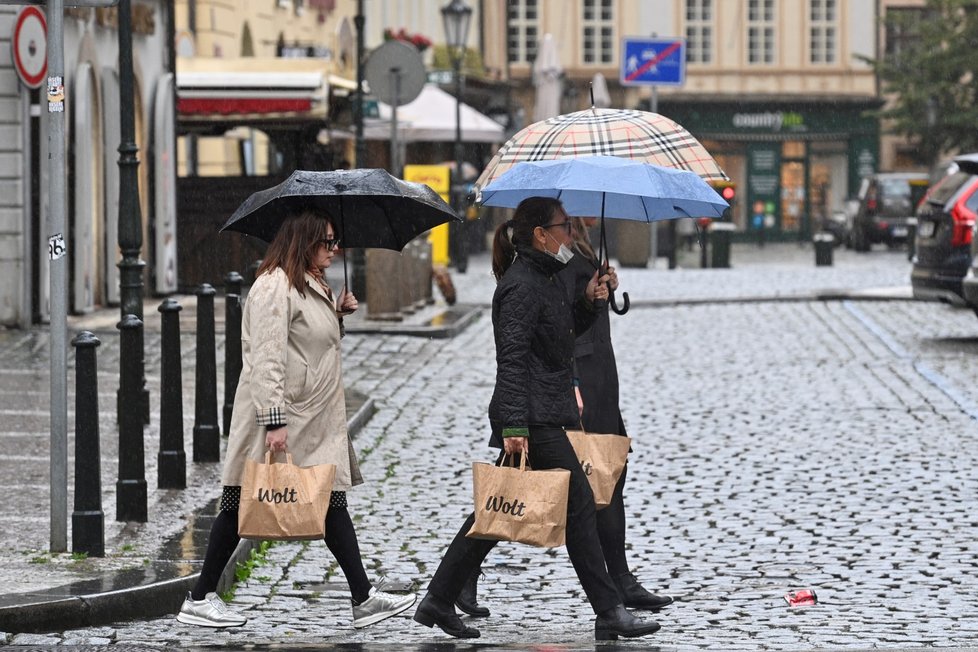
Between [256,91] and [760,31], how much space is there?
132ft

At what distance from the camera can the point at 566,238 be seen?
705 cm

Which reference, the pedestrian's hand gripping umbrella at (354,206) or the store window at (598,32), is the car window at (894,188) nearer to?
the store window at (598,32)

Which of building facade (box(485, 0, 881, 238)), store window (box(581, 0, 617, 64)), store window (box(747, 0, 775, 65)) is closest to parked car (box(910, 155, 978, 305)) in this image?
building facade (box(485, 0, 881, 238))

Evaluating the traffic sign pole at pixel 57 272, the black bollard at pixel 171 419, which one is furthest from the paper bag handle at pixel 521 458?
the black bollard at pixel 171 419

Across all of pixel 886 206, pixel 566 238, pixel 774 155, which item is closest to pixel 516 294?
pixel 566 238

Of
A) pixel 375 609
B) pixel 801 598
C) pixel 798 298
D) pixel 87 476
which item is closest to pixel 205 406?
pixel 87 476

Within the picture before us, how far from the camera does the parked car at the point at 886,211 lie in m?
45.3

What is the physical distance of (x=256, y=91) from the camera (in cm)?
2477

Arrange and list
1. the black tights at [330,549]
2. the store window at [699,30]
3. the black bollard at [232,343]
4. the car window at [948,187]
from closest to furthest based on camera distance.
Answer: the black tights at [330,549] < the black bollard at [232,343] < the car window at [948,187] < the store window at [699,30]

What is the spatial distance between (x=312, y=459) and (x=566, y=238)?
114 centimetres

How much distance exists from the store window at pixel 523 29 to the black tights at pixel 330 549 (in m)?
54.8

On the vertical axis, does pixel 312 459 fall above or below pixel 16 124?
below

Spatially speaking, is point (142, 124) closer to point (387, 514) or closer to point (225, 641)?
point (387, 514)

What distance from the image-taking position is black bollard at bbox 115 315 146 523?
343 inches
